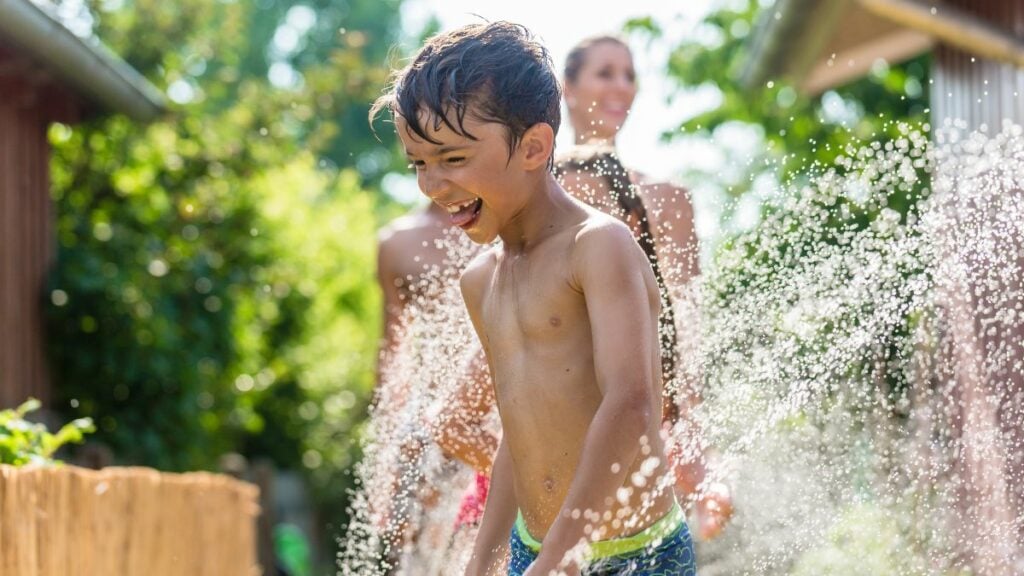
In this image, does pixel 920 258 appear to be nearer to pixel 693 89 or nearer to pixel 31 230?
pixel 31 230

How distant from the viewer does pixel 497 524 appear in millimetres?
2961

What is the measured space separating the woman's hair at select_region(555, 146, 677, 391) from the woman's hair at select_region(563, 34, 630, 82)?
59cm

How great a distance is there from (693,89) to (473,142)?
9.03 metres

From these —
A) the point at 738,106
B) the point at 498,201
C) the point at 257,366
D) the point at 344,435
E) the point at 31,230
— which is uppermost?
the point at 498,201

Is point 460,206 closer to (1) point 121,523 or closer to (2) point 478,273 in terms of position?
(2) point 478,273

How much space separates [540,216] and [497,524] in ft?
1.94

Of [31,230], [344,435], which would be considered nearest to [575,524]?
[31,230]

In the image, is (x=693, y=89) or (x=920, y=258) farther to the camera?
(x=693, y=89)

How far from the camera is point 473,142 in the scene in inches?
104

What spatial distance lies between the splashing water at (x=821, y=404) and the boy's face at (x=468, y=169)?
0.96 m

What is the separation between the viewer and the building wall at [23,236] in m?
8.31

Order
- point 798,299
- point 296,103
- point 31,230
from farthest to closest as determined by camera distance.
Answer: point 296,103
point 31,230
point 798,299

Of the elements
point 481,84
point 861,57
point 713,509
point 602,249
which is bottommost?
point 713,509

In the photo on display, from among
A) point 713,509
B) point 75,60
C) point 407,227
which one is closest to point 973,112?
point 407,227
